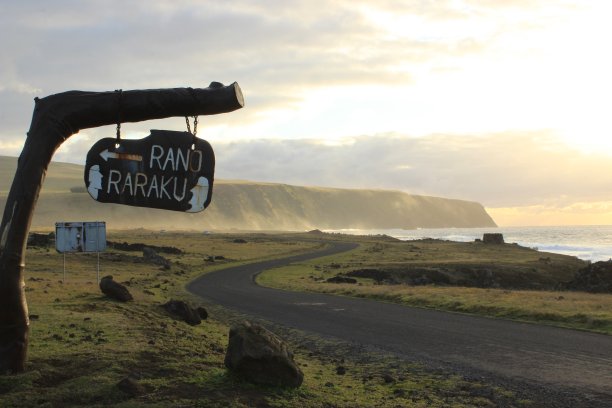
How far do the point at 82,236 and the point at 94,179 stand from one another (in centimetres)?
2517

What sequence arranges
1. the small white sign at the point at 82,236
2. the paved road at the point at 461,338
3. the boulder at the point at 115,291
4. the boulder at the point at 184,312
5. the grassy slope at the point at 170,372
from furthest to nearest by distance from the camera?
the small white sign at the point at 82,236, the boulder at the point at 115,291, the boulder at the point at 184,312, the paved road at the point at 461,338, the grassy slope at the point at 170,372

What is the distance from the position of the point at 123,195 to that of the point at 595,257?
119 meters

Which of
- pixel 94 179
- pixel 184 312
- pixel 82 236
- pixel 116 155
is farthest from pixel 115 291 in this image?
pixel 116 155

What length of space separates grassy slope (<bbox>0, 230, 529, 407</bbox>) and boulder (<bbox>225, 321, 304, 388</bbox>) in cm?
19

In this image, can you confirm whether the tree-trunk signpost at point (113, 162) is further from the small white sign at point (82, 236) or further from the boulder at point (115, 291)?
the small white sign at point (82, 236)

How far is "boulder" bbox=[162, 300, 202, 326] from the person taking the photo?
19.4 m

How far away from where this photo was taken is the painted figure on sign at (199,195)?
729 centimetres

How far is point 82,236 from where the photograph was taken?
100 feet

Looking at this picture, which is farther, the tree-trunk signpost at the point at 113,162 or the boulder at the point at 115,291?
the boulder at the point at 115,291

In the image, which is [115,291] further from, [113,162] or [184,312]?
[113,162]

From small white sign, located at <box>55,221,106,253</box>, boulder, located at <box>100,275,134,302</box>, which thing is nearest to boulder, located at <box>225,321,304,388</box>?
boulder, located at <box>100,275,134,302</box>

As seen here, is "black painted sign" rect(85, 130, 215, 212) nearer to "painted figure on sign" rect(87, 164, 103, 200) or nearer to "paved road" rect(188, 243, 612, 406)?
"painted figure on sign" rect(87, 164, 103, 200)

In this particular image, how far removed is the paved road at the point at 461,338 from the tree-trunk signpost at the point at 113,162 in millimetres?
9126

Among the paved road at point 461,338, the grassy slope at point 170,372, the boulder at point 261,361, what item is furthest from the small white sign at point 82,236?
the boulder at point 261,361
